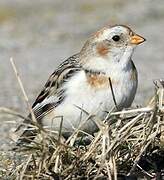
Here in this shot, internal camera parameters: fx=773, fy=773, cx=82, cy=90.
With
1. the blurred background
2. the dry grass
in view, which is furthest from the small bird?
the blurred background

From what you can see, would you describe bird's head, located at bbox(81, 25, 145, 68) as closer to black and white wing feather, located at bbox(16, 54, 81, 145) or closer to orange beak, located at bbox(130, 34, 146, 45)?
orange beak, located at bbox(130, 34, 146, 45)

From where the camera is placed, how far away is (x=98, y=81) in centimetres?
507

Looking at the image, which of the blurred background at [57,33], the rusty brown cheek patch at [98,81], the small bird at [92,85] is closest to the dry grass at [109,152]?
the small bird at [92,85]

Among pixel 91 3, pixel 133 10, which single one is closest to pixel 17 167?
pixel 133 10

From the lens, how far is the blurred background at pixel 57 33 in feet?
30.5

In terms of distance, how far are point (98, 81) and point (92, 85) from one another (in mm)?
47

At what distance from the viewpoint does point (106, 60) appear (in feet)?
17.5

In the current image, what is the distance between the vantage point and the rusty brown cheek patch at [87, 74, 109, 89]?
16.6 feet

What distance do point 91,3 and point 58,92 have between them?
10285mm

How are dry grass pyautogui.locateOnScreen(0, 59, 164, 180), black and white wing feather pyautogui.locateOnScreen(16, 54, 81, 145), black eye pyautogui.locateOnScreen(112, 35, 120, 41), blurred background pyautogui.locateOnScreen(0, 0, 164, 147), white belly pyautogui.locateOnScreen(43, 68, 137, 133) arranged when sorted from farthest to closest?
blurred background pyautogui.locateOnScreen(0, 0, 164, 147) < black eye pyautogui.locateOnScreen(112, 35, 120, 41) < black and white wing feather pyautogui.locateOnScreen(16, 54, 81, 145) < white belly pyautogui.locateOnScreen(43, 68, 137, 133) < dry grass pyautogui.locateOnScreen(0, 59, 164, 180)

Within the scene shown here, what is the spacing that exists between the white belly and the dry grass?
1.65ft

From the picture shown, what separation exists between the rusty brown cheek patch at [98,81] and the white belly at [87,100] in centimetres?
2

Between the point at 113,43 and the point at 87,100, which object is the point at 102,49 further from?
the point at 87,100

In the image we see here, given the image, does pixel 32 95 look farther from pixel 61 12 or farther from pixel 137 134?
pixel 61 12
